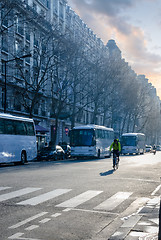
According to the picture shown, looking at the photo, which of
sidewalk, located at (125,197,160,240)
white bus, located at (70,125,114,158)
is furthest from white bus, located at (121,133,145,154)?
sidewalk, located at (125,197,160,240)

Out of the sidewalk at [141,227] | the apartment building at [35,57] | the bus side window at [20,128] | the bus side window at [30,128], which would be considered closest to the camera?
the sidewalk at [141,227]

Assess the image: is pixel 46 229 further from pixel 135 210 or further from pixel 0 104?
pixel 0 104

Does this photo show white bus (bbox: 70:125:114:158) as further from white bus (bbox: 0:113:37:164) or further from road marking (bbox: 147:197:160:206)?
road marking (bbox: 147:197:160:206)

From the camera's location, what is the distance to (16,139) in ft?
80.6

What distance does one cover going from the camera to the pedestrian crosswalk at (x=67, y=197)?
8266mm

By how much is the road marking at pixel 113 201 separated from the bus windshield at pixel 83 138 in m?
24.6

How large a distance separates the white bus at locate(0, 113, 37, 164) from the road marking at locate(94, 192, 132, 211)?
13.6 m

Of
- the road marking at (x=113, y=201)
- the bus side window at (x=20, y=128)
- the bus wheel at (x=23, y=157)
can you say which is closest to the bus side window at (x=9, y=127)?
the bus side window at (x=20, y=128)

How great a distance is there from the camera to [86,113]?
69.6 metres

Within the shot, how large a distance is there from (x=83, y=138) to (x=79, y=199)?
26.1 metres

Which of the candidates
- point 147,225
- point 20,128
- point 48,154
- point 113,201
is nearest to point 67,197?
point 113,201

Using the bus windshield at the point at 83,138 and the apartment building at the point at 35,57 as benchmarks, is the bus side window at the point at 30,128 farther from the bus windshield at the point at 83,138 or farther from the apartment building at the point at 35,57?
the bus windshield at the point at 83,138

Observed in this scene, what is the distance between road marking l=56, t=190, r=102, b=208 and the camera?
26.9ft

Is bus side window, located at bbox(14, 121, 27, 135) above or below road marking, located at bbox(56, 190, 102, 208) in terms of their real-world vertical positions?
above
